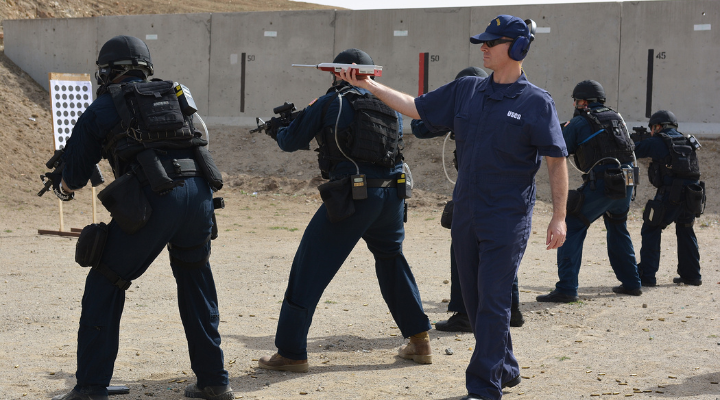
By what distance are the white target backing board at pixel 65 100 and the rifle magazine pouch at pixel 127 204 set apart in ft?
28.2

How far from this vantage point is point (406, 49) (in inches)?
738

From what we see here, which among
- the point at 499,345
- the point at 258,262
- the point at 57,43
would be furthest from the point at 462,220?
the point at 57,43

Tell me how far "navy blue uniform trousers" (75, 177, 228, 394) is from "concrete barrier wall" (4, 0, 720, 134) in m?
13.6

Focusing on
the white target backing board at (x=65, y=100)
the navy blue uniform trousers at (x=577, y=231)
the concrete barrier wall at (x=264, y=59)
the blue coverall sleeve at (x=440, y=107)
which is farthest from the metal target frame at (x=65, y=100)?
the blue coverall sleeve at (x=440, y=107)

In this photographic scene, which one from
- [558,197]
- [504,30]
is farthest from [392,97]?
[558,197]

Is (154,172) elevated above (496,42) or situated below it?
below

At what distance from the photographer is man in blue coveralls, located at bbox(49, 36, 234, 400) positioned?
391 cm

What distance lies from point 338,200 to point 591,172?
12.0 feet

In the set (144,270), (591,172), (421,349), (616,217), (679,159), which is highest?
(679,159)

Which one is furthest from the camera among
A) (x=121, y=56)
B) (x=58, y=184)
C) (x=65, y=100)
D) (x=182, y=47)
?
(x=182, y=47)

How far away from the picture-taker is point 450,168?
57.4ft

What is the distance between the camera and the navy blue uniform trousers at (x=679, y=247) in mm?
8336

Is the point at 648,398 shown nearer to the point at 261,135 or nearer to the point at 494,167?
the point at 494,167

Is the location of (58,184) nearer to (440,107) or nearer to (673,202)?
(440,107)
